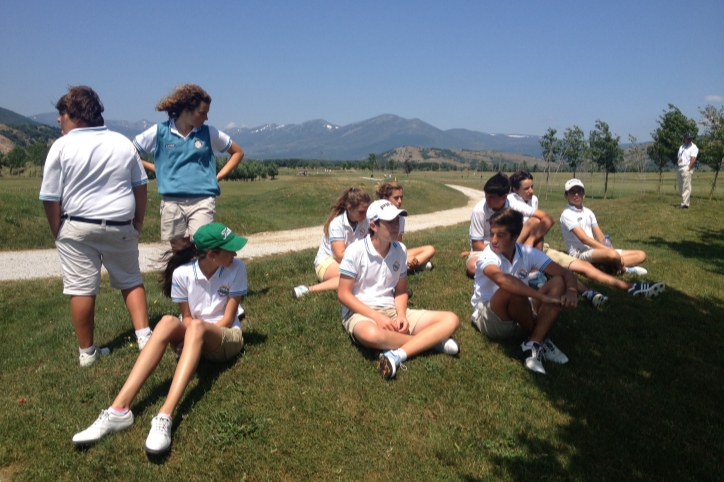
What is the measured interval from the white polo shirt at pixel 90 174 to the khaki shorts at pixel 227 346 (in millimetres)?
1579

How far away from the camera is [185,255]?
5.01m

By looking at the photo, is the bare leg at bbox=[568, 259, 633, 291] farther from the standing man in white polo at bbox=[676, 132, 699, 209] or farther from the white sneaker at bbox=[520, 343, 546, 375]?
the standing man in white polo at bbox=[676, 132, 699, 209]

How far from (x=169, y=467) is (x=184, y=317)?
1.38 metres

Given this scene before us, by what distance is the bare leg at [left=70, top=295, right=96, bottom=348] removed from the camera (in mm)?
4793

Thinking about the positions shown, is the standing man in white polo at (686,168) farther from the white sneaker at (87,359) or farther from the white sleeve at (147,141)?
the white sneaker at (87,359)

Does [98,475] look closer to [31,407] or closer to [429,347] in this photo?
[31,407]

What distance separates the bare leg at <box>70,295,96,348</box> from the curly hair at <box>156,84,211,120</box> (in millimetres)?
2205

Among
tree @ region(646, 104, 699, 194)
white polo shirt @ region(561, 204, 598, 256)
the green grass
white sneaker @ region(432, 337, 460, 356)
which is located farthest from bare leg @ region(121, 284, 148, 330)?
tree @ region(646, 104, 699, 194)

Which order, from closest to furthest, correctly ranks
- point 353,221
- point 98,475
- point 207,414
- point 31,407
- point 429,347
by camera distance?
point 98,475 → point 207,414 → point 31,407 → point 429,347 → point 353,221

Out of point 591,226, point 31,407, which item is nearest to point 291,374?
point 31,407

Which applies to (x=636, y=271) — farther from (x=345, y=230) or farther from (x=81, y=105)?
(x=81, y=105)

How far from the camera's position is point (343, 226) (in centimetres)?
677

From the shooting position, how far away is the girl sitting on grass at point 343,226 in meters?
6.59

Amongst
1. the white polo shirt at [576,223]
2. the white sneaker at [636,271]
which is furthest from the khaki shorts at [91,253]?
the white sneaker at [636,271]
